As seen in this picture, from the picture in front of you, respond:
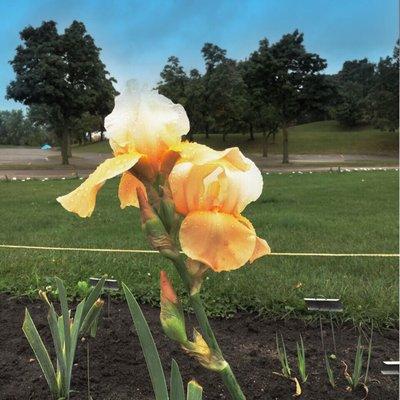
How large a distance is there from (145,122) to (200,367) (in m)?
1.78

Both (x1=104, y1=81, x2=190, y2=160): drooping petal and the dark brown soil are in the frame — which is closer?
(x1=104, y1=81, x2=190, y2=160): drooping petal

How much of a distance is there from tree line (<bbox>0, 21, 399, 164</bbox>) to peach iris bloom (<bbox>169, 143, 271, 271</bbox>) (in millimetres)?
21423

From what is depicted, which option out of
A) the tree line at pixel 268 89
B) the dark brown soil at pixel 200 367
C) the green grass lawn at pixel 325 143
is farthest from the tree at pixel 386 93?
the dark brown soil at pixel 200 367

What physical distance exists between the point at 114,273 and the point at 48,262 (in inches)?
27.0

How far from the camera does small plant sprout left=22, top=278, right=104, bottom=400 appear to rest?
5.74ft

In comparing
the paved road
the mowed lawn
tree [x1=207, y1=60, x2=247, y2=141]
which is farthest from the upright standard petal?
tree [x1=207, y1=60, x2=247, y2=141]

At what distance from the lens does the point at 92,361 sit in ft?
8.02

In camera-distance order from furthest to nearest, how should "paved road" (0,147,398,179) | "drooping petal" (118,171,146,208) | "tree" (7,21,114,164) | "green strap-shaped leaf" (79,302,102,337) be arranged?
1. "tree" (7,21,114,164)
2. "paved road" (0,147,398,179)
3. "green strap-shaped leaf" (79,302,102,337)
4. "drooping petal" (118,171,146,208)

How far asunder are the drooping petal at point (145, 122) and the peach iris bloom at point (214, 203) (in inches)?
1.6

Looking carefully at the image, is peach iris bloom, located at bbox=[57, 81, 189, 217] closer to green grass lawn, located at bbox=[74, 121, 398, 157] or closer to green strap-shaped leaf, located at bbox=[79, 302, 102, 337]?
green strap-shaped leaf, located at bbox=[79, 302, 102, 337]

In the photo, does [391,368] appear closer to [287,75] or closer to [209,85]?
[287,75]

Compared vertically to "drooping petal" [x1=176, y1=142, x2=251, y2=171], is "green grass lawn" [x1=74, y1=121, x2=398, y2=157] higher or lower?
lower

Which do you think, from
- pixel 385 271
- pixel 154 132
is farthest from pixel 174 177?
pixel 385 271

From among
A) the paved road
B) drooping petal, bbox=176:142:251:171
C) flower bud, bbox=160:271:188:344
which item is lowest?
the paved road
